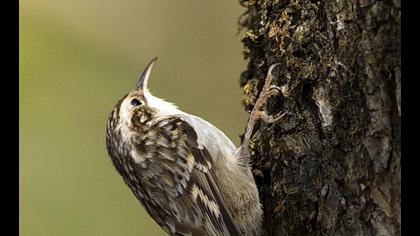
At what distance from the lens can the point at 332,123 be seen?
2.33 meters

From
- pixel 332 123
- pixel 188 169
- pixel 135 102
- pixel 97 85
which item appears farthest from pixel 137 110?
pixel 97 85

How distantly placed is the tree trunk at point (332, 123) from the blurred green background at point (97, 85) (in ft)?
5.08

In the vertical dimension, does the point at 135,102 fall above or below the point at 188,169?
→ above

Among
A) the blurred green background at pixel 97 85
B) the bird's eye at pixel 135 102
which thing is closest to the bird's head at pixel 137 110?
the bird's eye at pixel 135 102

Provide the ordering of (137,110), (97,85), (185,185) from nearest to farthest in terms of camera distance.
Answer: (185,185)
(137,110)
(97,85)

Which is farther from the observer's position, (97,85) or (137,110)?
(97,85)

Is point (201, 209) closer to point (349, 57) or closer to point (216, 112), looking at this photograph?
point (349, 57)

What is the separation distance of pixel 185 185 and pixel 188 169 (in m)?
0.07

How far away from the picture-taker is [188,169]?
9.29ft

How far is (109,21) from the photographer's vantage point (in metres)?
4.72

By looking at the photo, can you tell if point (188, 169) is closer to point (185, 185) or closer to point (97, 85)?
point (185, 185)

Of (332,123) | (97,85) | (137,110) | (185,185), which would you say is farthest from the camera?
(97,85)
